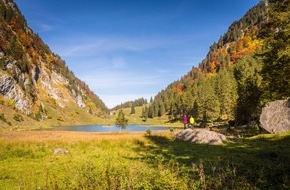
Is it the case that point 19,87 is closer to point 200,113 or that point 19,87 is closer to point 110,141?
point 200,113

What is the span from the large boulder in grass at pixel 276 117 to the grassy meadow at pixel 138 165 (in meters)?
2.44

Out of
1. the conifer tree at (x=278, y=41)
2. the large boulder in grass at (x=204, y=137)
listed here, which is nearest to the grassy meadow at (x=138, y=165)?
the large boulder in grass at (x=204, y=137)

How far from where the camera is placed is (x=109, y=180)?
977 cm

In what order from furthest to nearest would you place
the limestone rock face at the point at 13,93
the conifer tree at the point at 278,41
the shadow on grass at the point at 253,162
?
the limestone rock face at the point at 13,93, the conifer tree at the point at 278,41, the shadow on grass at the point at 253,162

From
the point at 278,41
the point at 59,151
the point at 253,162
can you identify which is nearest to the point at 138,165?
the point at 253,162

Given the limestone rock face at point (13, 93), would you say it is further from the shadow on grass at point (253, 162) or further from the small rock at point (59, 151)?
the small rock at point (59, 151)

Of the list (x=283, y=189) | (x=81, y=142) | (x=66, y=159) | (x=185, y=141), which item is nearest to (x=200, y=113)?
(x=185, y=141)

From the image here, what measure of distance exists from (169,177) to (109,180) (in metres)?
2.10

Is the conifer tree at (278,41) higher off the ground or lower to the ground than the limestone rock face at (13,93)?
lower

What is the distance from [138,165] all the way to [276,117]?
25371mm

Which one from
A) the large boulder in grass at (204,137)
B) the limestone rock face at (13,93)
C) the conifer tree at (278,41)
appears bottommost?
the large boulder in grass at (204,137)

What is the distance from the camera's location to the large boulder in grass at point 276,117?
33.5 metres

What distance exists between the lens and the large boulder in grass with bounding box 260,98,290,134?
33.5 metres

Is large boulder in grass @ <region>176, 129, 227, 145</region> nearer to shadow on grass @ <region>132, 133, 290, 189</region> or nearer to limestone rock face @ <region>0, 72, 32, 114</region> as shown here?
shadow on grass @ <region>132, 133, 290, 189</region>
